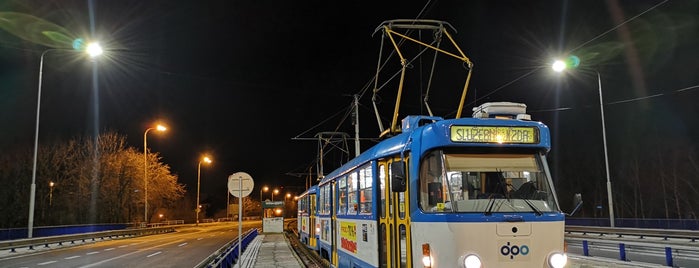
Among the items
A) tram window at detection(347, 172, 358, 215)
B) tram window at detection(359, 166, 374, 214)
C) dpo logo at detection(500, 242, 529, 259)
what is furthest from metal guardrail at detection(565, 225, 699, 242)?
dpo logo at detection(500, 242, 529, 259)

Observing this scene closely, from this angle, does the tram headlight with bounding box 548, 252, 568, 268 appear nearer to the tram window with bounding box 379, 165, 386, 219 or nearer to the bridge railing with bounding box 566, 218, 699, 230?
the tram window with bounding box 379, 165, 386, 219

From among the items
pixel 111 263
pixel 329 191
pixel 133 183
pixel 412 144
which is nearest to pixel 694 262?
pixel 329 191

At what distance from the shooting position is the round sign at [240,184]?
42.1 ft

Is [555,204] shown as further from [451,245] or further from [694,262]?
[694,262]

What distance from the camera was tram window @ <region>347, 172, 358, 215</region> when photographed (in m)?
11.3

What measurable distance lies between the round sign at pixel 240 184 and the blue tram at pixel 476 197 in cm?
568

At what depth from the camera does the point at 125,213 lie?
54.2 metres

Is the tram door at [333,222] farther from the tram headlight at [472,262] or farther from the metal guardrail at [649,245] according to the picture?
the metal guardrail at [649,245]

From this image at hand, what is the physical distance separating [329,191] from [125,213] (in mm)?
45107

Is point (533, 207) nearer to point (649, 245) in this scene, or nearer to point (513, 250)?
point (513, 250)

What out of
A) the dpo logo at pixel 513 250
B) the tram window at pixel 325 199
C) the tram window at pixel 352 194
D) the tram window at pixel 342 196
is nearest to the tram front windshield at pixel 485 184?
the dpo logo at pixel 513 250

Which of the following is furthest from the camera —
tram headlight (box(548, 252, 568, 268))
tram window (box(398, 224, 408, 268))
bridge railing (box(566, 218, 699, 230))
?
bridge railing (box(566, 218, 699, 230))

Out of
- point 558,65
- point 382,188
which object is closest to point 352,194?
point 382,188

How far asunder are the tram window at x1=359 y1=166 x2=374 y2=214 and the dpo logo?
3.49 metres
